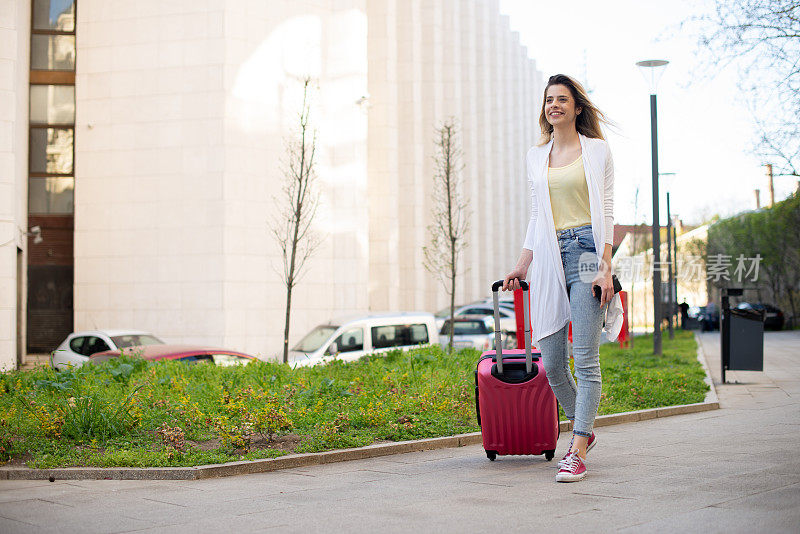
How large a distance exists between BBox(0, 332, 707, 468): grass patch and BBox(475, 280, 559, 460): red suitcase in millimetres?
1694

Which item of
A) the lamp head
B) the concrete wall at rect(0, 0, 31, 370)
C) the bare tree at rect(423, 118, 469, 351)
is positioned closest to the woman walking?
the lamp head

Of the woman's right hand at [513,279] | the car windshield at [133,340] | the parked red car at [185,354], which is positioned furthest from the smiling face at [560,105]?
the car windshield at [133,340]

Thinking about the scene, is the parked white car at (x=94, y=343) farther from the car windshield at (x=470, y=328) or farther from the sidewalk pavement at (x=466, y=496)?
the sidewalk pavement at (x=466, y=496)

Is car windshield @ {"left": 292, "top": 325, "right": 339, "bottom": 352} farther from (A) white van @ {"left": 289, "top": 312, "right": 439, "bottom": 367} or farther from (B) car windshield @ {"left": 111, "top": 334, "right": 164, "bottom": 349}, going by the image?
(B) car windshield @ {"left": 111, "top": 334, "right": 164, "bottom": 349}

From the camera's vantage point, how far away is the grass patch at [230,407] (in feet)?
23.9

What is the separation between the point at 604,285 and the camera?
216 inches

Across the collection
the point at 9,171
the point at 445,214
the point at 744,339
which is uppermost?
the point at 9,171

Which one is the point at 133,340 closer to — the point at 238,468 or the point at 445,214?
the point at 445,214

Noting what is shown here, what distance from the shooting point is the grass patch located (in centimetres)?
727

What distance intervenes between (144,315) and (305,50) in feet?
34.7

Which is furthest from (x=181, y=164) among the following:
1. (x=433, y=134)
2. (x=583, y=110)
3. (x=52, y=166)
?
(x=583, y=110)

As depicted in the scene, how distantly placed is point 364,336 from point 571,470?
40.6 feet

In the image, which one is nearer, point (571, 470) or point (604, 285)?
point (571, 470)

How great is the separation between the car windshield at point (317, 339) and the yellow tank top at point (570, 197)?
38.7ft
